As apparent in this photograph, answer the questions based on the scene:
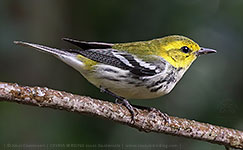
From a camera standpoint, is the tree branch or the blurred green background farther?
the blurred green background

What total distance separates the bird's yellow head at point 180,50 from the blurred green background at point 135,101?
16.1 inches

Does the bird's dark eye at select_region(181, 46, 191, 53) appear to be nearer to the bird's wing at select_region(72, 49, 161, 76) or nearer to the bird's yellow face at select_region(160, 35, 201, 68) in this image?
the bird's yellow face at select_region(160, 35, 201, 68)

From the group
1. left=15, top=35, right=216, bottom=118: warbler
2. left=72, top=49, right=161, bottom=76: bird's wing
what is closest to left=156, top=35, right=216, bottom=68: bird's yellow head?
left=15, top=35, right=216, bottom=118: warbler

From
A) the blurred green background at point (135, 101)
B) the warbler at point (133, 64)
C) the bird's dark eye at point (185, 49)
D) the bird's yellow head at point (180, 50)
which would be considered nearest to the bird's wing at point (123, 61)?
the warbler at point (133, 64)

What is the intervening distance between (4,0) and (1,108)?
1283mm

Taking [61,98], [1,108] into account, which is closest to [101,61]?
[61,98]

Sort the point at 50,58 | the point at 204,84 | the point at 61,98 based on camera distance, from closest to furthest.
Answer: the point at 61,98, the point at 204,84, the point at 50,58

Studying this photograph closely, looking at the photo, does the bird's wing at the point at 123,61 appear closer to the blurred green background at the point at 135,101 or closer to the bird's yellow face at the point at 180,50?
the bird's yellow face at the point at 180,50

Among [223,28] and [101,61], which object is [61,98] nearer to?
[101,61]

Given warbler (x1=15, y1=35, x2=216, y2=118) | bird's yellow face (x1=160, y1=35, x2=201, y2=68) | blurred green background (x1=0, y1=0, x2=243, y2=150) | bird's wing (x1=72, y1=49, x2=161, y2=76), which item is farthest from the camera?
blurred green background (x1=0, y1=0, x2=243, y2=150)

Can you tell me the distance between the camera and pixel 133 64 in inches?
150

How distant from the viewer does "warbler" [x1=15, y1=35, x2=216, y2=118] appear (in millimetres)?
3604

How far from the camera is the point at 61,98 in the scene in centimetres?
268

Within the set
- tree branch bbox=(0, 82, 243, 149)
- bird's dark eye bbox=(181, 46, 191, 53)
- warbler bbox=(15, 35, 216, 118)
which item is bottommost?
tree branch bbox=(0, 82, 243, 149)
